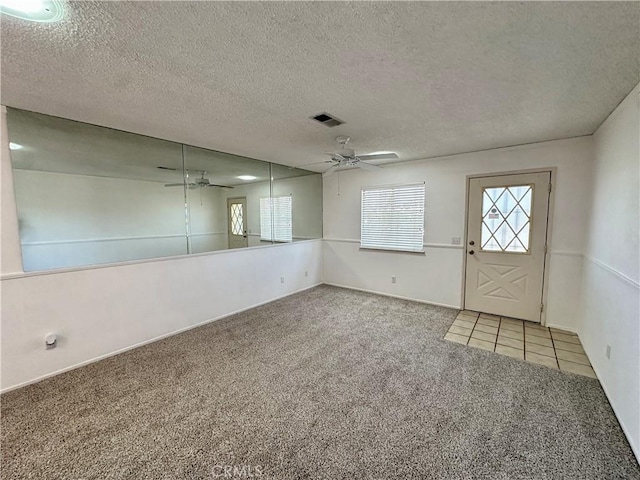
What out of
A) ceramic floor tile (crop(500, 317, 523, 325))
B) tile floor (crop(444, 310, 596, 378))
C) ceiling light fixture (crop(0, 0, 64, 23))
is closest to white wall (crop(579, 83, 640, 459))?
tile floor (crop(444, 310, 596, 378))

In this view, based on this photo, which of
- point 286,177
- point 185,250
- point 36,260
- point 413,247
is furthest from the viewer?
point 286,177

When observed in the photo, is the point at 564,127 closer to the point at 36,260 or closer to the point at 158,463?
the point at 158,463

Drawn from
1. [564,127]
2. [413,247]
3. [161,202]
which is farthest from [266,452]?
[564,127]

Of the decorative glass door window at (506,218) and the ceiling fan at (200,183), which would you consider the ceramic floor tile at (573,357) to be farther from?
the ceiling fan at (200,183)

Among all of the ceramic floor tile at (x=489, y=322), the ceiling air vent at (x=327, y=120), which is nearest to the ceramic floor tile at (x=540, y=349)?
the ceramic floor tile at (x=489, y=322)

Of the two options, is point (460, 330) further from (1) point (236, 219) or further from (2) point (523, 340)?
(1) point (236, 219)

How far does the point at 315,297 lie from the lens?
16.3 ft

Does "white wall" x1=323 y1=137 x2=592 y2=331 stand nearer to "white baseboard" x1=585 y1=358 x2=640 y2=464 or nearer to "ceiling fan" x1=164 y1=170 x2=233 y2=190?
"white baseboard" x1=585 y1=358 x2=640 y2=464

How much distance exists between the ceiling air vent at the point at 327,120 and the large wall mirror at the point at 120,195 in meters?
1.99

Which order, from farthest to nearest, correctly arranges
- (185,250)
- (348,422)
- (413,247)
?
(413,247)
(185,250)
(348,422)

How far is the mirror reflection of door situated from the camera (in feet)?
14.1

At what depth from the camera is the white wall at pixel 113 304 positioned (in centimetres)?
244

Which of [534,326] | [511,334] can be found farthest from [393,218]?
[534,326]

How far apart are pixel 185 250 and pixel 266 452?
8.92 feet
